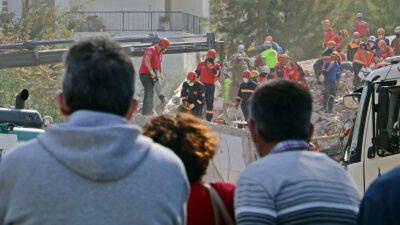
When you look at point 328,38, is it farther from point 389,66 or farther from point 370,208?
point 370,208

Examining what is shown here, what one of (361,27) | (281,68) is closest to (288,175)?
(281,68)

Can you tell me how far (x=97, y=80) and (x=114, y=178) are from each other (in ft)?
1.16

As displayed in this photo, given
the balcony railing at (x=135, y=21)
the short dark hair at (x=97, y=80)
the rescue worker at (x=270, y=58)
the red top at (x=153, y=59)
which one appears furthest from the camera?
the balcony railing at (x=135, y=21)

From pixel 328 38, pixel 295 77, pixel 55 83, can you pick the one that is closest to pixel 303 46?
pixel 328 38

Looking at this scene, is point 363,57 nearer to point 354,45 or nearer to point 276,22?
point 354,45

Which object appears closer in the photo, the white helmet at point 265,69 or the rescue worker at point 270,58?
the white helmet at point 265,69

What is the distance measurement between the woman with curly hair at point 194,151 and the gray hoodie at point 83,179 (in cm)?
56

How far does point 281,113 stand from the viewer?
3.48m

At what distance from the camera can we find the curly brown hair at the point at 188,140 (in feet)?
11.3

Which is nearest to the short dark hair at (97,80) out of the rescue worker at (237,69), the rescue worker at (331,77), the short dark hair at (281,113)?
the short dark hair at (281,113)

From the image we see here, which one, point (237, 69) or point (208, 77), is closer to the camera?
point (208, 77)

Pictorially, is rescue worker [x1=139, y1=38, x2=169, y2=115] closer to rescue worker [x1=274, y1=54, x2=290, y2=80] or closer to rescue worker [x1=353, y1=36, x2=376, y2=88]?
rescue worker [x1=274, y1=54, x2=290, y2=80]

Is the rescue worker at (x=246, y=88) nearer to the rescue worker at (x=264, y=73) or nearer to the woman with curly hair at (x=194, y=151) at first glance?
the rescue worker at (x=264, y=73)

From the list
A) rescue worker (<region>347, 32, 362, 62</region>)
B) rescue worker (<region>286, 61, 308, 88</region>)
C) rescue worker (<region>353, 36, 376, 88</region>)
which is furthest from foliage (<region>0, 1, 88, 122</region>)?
rescue worker (<region>347, 32, 362, 62</region>)
